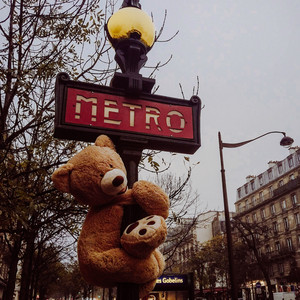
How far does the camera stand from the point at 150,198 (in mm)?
1794

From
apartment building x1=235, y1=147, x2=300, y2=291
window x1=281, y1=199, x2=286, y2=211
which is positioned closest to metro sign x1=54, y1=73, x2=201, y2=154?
apartment building x1=235, y1=147, x2=300, y2=291

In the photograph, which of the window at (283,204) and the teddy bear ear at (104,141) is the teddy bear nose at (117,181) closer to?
the teddy bear ear at (104,141)

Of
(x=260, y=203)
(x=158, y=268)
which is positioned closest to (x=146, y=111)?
(x=158, y=268)

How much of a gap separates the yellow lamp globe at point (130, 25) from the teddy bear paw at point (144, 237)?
1.47 meters

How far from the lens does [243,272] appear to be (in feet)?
123

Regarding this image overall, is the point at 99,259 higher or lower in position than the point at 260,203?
lower

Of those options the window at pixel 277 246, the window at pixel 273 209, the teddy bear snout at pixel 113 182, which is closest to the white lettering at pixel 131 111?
the teddy bear snout at pixel 113 182

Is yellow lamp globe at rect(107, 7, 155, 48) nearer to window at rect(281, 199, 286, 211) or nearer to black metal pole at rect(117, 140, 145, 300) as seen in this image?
black metal pole at rect(117, 140, 145, 300)

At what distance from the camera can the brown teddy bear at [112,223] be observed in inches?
64.2

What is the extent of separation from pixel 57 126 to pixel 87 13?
545cm

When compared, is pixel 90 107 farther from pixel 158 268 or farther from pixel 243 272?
pixel 243 272

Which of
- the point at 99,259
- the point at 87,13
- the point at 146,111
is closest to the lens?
the point at 99,259

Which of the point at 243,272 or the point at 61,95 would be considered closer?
the point at 61,95

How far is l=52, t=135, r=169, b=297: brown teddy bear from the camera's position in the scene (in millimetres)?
1630
